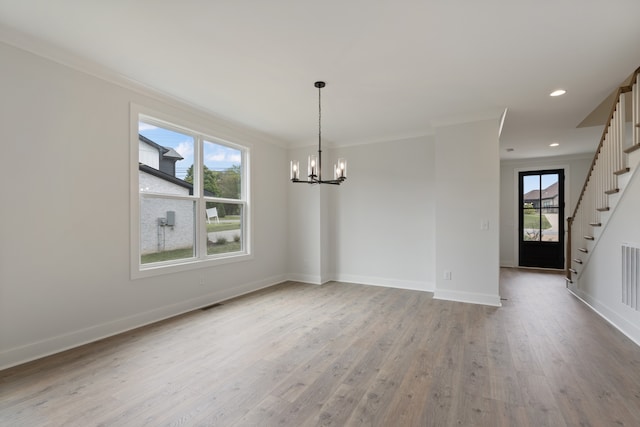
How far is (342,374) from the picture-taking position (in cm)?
237

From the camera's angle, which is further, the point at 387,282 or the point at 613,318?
the point at 387,282

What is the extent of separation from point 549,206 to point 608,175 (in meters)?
4.27

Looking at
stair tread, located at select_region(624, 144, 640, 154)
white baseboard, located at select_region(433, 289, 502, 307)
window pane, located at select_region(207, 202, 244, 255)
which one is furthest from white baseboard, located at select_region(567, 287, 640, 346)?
window pane, located at select_region(207, 202, 244, 255)

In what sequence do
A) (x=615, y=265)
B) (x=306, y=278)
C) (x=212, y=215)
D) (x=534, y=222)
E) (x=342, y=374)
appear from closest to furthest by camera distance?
(x=342, y=374)
(x=615, y=265)
(x=212, y=215)
(x=306, y=278)
(x=534, y=222)

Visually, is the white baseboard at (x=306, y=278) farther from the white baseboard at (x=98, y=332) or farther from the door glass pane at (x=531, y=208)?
the door glass pane at (x=531, y=208)

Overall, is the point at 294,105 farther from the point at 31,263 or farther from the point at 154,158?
the point at 31,263

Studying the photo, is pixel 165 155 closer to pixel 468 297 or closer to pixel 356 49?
pixel 356 49

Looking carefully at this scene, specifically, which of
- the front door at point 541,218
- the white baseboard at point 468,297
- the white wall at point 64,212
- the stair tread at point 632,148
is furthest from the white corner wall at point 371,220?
the front door at point 541,218

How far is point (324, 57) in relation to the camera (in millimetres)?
2736

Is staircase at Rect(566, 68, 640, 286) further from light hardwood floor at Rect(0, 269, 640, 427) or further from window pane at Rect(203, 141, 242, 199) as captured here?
window pane at Rect(203, 141, 242, 199)

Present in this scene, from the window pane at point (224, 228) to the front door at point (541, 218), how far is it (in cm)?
697

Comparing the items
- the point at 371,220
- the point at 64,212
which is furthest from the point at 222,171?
the point at 371,220

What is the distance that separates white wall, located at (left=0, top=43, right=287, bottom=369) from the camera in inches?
96.5

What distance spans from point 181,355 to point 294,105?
10.2 ft
